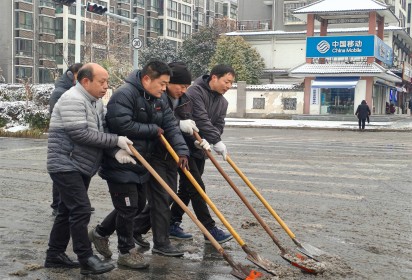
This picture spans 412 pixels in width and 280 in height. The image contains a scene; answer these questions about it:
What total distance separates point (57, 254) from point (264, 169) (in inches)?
274

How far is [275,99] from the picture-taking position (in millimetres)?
38062

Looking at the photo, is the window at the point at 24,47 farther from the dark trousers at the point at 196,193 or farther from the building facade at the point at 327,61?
the dark trousers at the point at 196,193

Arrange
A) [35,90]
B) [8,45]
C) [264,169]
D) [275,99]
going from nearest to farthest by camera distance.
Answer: [264,169] → [35,90] → [275,99] → [8,45]

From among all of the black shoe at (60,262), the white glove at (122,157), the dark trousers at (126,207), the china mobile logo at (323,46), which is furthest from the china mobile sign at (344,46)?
the black shoe at (60,262)

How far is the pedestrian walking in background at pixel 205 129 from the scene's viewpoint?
5.44m

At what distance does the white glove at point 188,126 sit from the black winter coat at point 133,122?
36 cm

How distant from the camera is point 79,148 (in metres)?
4.36

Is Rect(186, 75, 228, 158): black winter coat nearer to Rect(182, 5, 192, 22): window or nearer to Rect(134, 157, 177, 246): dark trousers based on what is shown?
Rect(134, 157, 177, 246): dark trousers

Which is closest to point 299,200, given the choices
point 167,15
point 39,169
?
point 39,169

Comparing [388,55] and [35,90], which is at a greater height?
[388,55]

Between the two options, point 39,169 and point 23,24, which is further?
point 23,24

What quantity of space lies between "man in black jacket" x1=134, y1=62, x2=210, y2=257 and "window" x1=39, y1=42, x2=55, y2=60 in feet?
180

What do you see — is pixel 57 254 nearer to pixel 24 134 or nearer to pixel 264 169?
pixel 264 169

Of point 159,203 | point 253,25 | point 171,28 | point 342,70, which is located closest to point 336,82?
point 342,70
